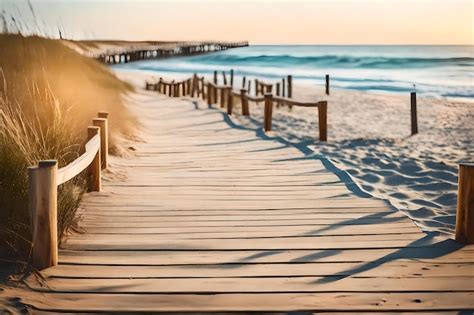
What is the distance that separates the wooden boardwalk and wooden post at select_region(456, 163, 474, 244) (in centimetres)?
12

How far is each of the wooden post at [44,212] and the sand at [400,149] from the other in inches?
116

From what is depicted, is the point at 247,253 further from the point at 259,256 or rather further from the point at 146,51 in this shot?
the point at 146,51

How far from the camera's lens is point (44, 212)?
3.45 m

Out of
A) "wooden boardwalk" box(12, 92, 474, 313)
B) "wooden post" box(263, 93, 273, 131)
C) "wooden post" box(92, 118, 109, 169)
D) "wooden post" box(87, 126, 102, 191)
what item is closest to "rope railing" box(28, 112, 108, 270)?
"wooden boardwalk" box(12, 92, 474, 313)

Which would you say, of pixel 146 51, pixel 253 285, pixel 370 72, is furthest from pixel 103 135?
pixel 146 51

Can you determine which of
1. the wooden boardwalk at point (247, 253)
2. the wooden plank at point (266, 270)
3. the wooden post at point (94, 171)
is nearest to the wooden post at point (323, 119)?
the wooden boardwalk at point (247, 253)

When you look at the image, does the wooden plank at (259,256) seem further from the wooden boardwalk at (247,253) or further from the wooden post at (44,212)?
the wooden post at (44,212)

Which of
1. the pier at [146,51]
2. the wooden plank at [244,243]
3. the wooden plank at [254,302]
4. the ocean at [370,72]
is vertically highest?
the pier at [146,51]

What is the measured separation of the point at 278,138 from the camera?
980cm

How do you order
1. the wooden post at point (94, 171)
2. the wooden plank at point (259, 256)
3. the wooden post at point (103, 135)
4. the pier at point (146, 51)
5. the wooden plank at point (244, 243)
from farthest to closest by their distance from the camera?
the pier at point (146, 51)
the wooden post at point (103, 135)
the wooden post at point (94, 171)
the wooden plank at point (244, 243)
the wooden plank at point (259, 256)

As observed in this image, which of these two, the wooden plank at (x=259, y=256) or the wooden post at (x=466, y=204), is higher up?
Answer: the wooden post at (x=466, y=204)

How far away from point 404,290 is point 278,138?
664cm

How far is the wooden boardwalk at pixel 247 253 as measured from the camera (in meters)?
3.12

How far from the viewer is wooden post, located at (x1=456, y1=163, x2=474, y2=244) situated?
4.05m
